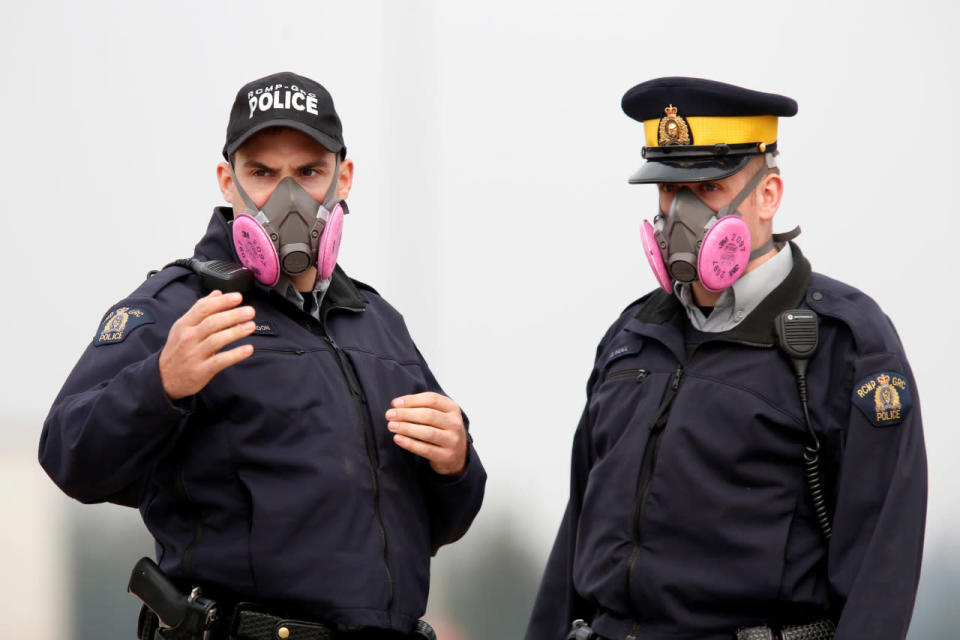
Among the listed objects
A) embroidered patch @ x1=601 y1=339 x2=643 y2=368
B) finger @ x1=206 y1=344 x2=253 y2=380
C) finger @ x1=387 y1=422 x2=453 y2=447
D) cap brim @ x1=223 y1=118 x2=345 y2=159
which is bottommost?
finger @ x1=387 y1=422 x2=453 y2=447

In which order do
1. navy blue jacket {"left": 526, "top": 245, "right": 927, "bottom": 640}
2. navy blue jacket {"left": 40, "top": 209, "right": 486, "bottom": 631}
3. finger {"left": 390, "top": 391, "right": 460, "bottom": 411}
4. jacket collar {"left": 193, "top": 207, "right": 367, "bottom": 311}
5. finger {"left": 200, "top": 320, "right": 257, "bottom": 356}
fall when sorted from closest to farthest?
1. finger {"left": 200, "top": 320, "right": 257, "bottom": 356}
2. navy blue jacket {"left": 40, "top": 209, "right": 486, "bottom": 631}
3. navy blue jacket {"left": 526, "top": 245, "right": 927, "bottom": 640}
4. finger {"left": 390, "top": 391, "right": 460, "bottom": 411}
5. jacket collar {"left": 193, "top": 207, "right": 367, "bottom": 311}

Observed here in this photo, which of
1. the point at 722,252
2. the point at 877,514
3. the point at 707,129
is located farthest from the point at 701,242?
the point at 877,514

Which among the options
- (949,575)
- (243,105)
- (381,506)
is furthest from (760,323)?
(949,575)

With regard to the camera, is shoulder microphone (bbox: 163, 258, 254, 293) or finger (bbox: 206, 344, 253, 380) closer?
finger (bbox: 206, 344, 253, 380)

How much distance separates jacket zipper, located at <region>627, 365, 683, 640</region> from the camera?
8.79 feet

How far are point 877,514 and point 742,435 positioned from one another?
319 millimetres

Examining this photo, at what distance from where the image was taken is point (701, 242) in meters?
2.66

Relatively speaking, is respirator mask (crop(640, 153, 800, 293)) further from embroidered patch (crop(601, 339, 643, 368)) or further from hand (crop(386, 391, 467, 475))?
hand (crop(386, 391, 467, 475))

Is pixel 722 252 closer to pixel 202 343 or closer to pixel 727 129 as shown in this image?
pixel 727 129

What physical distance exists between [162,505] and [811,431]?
4.51 ft

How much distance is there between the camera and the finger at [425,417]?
254 centimetres

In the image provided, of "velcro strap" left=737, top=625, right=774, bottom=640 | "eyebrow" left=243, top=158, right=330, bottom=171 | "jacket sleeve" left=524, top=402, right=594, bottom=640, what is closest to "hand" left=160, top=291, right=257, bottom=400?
"eyebrow" left=243, top=158, right=330, bottom=171

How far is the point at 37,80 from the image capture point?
4316 mm

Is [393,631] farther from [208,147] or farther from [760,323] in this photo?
[208,147]
